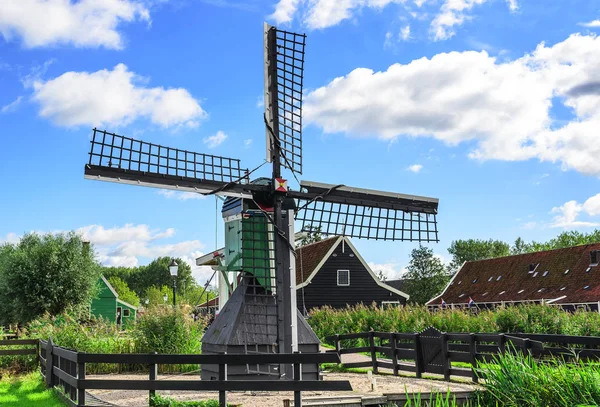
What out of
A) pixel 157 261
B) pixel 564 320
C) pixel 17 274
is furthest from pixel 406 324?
pixel 157 261

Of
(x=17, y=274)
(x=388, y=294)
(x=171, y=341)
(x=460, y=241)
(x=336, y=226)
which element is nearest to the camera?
(x=336, y=226)

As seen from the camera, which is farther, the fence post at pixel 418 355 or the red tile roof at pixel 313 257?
the red tile roof at pixel 313 257

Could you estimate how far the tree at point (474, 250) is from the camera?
94.4 m

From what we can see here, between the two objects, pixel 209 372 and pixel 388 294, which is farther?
pixel 388 294

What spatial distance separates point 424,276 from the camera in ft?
219

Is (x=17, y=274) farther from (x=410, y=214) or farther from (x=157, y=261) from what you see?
(x=157, y=261)

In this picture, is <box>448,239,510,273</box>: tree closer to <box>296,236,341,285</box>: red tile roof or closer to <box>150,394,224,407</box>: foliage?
<box>296,236,341,285</box>: red tile roof

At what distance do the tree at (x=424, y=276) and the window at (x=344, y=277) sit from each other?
1162 inches

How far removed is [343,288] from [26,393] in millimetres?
25171

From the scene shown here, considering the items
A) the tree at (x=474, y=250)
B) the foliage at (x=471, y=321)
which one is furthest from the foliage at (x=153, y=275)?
the foliage at (x=471, y=321)

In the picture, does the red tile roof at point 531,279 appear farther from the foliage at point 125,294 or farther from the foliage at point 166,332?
the foliage at point 125,294

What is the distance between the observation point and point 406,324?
24.1 metres

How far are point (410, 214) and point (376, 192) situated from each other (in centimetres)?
134

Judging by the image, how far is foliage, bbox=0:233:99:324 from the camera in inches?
1393
